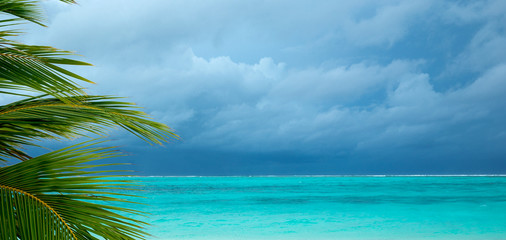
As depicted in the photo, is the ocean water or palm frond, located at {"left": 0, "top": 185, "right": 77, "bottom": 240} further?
the ocean water

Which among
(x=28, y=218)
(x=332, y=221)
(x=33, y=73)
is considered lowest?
(x=332, y=221)

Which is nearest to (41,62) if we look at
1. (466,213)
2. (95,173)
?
(95,173)

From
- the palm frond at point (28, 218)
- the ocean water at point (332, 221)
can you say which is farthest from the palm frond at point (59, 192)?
the ocean water at point (332, 221)

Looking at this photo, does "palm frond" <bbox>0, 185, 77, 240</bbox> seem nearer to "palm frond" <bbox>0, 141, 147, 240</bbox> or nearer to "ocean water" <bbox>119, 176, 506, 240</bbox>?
"palm frond" <bbox>0, 141, 147, 240</bbox>

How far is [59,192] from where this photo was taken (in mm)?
1899

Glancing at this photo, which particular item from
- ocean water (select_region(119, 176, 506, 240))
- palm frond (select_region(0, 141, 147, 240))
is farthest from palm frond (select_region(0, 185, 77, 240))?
ocean water (select_region(119, 176, 506, 240))

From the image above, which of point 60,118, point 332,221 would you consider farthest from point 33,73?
point 332,221

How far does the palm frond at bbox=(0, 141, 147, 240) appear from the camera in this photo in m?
1.85

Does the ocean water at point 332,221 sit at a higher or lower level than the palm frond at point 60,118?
lower

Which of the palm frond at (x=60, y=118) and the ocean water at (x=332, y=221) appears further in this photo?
the ocean water at (x=332, y=221)

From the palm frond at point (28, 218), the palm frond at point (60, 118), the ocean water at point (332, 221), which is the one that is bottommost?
the ocean water at point (332, 221)

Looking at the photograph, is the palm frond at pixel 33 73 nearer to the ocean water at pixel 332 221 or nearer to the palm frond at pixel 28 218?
the palm frond at pixel 28 218

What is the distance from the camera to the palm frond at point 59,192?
1846 mm

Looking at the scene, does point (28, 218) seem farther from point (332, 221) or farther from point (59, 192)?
point (332, 221)
